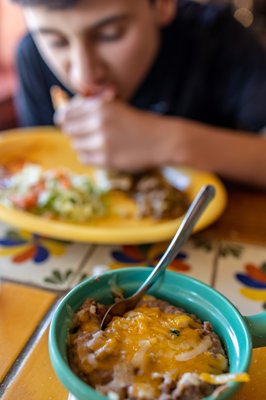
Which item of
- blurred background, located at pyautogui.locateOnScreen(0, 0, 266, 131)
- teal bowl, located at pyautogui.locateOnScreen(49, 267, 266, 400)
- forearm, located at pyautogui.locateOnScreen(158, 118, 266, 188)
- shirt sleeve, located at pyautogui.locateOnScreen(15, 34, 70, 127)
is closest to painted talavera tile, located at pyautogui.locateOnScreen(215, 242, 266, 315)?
teal bowl, located at pyautogui.locateOnScreen(49, 267, 266, 400)

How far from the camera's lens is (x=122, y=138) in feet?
3.48

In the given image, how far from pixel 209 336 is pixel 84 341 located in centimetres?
13

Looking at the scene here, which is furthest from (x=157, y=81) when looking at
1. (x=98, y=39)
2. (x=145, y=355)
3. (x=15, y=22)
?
(x=15, y=22)

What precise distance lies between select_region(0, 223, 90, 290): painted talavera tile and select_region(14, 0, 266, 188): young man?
14.0 inches

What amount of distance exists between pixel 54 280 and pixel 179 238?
0.89ft

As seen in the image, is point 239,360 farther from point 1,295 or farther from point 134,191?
point 134,191

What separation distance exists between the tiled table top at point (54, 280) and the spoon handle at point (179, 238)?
0.16 meters

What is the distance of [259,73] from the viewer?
1.39 meters

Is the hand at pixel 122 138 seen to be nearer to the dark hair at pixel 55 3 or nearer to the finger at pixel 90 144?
the finger at pixel 90 144

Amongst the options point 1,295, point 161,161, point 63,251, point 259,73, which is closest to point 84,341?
point 1,295

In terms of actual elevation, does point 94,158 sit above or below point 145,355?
below

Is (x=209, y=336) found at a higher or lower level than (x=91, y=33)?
lower

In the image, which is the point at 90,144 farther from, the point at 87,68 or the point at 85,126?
the point at 87,68

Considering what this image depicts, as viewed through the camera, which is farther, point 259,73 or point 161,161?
point 259,73
